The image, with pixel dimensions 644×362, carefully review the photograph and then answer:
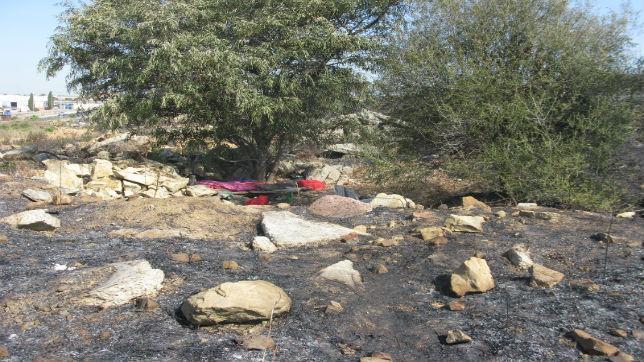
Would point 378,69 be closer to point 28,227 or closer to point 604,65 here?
point 604,65

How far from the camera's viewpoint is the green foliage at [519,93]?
6.79 meters

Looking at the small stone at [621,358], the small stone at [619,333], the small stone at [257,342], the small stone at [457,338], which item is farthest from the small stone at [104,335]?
the small stone at [619,333]

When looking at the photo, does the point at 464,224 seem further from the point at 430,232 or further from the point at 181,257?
the point at 181,257

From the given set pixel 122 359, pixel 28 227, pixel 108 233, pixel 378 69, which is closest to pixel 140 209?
pixel 108 233

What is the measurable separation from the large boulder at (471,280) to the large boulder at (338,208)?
93.8 inches

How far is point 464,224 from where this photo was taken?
501 cm

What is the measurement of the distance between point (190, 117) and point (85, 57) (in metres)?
2.33

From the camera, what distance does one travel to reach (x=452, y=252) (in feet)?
14.4

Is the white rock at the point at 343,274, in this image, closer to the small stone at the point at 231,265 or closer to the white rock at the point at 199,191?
the small stone at the point at 231,265

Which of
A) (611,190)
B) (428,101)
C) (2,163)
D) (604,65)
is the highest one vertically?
(604,65)

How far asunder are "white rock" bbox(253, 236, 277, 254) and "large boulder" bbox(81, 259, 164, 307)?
3.78 ft

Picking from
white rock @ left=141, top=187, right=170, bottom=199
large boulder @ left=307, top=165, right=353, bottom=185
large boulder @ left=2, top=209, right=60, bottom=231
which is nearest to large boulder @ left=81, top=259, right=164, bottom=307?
large boulder @ left=2, top=209, right=60, bottom=231

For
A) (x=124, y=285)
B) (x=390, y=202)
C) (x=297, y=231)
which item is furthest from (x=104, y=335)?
(x=390, y=202)

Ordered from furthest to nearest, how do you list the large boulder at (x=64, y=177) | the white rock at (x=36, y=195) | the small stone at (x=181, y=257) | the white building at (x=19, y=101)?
the white building at (x=19, y=101), the large boulder at (x=64, y=177), the white rock at (x=36, y=195), the small stone at (x=181, y=257)
